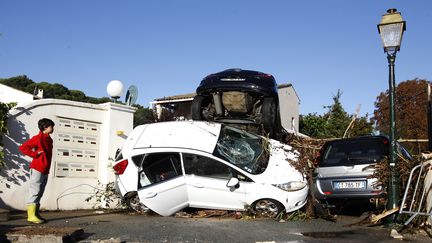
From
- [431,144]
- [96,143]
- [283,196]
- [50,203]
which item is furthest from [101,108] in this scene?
[431,144]

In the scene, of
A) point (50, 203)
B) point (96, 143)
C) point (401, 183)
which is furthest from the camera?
point (96, 143)

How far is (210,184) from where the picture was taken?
26.5 feet

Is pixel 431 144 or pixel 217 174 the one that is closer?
pixel 217 174

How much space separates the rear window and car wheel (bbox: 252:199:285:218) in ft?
4.60

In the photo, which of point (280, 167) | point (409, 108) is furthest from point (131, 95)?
point (409, 108)

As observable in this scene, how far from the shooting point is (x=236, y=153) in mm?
8469

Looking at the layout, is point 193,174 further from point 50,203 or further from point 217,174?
point 50,203

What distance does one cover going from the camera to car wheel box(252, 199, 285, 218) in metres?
8.09

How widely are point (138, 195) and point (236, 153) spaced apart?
80.6 inches

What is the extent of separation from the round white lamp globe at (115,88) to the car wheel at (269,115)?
4048 mm

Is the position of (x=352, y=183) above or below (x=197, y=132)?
below

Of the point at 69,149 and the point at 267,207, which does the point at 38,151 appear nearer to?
the point at 69,149

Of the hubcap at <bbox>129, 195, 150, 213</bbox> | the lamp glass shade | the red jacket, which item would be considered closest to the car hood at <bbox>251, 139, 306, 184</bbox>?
the hubcap at <bbox>129, 195, 150, 213</bbox>

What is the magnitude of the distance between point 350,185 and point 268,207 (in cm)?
163
